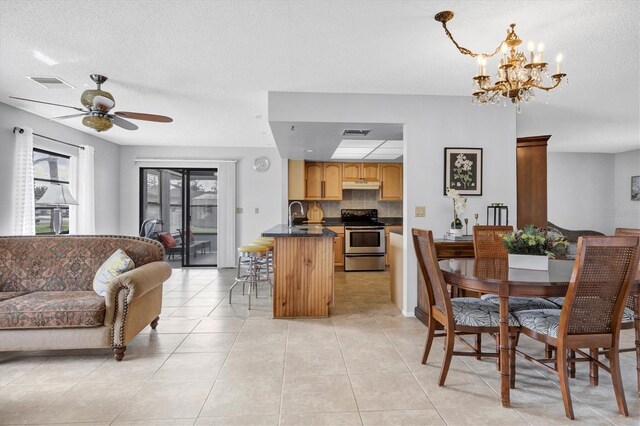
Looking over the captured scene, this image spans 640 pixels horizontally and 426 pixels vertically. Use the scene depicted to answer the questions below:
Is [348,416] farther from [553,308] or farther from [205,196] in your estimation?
[205,196]

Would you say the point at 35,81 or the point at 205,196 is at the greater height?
the point at 35,81

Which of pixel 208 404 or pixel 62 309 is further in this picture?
pixel 62 309

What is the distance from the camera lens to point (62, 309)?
251 cm

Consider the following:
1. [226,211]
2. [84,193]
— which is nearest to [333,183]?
[226,211]

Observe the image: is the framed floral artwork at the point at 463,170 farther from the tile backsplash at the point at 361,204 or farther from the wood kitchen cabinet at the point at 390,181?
the tile backsplash at the point at 361,204

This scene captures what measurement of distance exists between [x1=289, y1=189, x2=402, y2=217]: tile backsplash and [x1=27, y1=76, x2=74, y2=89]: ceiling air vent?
4.52m

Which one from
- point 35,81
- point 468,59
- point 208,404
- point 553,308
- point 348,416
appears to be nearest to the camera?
point 348,416

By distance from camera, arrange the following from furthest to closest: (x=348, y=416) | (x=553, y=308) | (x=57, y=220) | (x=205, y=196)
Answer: (x=205, y=196), (x=57, y=220), (x=553, y=308), (x=348, y=416)

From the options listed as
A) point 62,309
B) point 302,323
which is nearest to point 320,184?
point 302,323

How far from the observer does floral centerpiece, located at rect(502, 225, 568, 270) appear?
222 centimetres

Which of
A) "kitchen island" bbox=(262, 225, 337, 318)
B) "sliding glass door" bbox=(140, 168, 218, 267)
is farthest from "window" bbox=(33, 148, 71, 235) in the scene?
"kitchen island" bbox=(262, 225, 337, 318)

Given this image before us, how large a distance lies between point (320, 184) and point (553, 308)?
473 centimetres

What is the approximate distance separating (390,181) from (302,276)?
12.5 ft

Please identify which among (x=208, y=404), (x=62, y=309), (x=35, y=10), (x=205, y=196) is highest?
(x=35, y=10)
